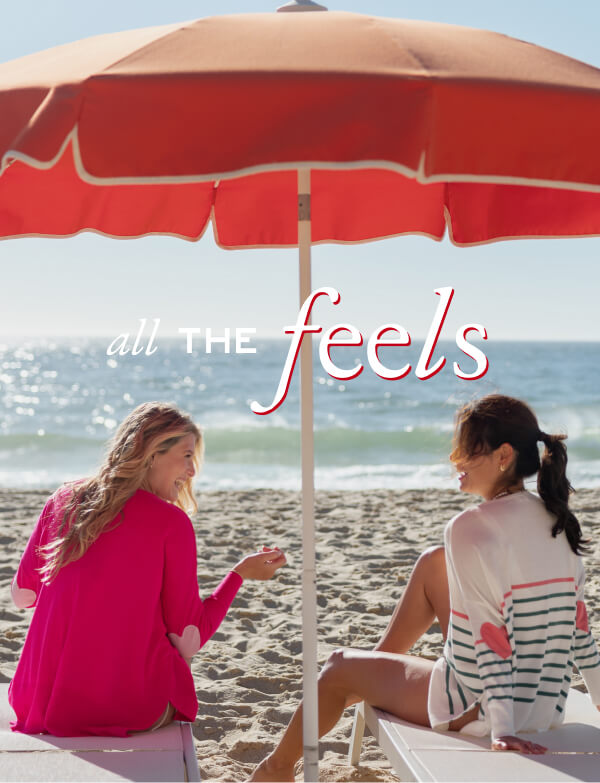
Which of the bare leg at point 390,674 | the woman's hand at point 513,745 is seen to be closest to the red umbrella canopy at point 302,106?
the woman's hand at point 513,745

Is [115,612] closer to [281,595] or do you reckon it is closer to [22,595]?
[22,595]

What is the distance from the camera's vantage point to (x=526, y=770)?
2170mm

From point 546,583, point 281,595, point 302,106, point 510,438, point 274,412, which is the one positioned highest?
point 302,106

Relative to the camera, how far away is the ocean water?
595 inches

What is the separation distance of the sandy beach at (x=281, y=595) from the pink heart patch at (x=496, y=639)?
3.94 ft

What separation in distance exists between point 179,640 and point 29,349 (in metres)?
62.7

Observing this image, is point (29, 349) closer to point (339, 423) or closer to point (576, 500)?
point (339, 423)

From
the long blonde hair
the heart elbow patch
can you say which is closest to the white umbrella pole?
the long blonde hair

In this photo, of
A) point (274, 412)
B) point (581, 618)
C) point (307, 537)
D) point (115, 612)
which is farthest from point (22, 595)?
point (274, 412)

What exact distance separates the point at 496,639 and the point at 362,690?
548mm

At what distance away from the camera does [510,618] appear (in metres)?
2.28

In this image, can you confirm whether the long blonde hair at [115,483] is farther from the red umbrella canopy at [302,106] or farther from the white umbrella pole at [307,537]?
the red umbrella canopy at [302,106]

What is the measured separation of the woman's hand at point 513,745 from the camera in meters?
2.23

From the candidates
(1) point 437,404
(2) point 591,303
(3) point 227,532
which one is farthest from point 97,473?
(2) point 591,303
